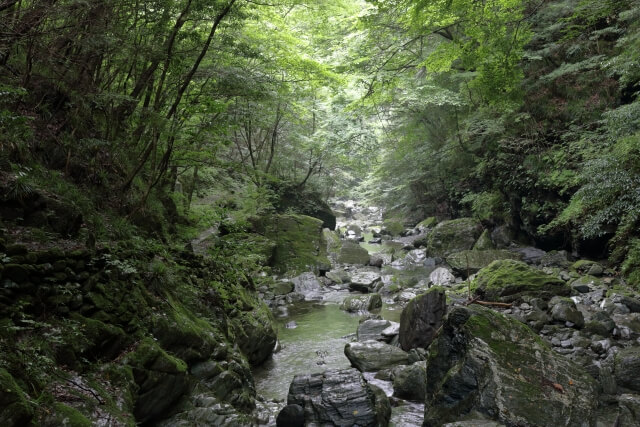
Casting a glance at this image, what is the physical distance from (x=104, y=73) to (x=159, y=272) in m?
3.16

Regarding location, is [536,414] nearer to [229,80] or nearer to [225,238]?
[225,238]

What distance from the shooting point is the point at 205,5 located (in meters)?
5.56

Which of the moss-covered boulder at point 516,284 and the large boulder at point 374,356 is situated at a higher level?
the moss-covered boulder at point 516,284

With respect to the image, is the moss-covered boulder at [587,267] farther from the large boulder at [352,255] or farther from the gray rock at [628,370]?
the large boulder at [352,255]

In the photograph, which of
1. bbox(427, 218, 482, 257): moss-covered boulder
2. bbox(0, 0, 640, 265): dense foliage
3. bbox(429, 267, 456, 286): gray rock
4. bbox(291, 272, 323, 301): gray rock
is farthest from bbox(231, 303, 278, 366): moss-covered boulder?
bbox(427, 218, 482, 257): moss-covered boulder

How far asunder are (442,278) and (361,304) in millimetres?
3097

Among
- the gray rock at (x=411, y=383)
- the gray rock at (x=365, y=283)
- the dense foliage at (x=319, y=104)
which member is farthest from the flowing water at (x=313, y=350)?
the dense foliage at (x=319, y=104)

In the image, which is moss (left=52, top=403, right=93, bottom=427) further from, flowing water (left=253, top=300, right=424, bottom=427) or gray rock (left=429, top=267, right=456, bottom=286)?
gray rock (left=429, top=267, right=456, bottom=286)

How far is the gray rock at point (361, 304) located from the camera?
1030 cm

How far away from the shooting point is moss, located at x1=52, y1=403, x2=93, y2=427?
270cm

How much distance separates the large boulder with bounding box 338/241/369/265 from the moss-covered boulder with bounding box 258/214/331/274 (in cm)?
80

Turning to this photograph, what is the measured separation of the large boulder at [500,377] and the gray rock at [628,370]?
0.69 meters

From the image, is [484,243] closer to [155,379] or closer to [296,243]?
[296,243]

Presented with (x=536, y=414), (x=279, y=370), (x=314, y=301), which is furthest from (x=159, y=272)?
(x=314, y=301)
